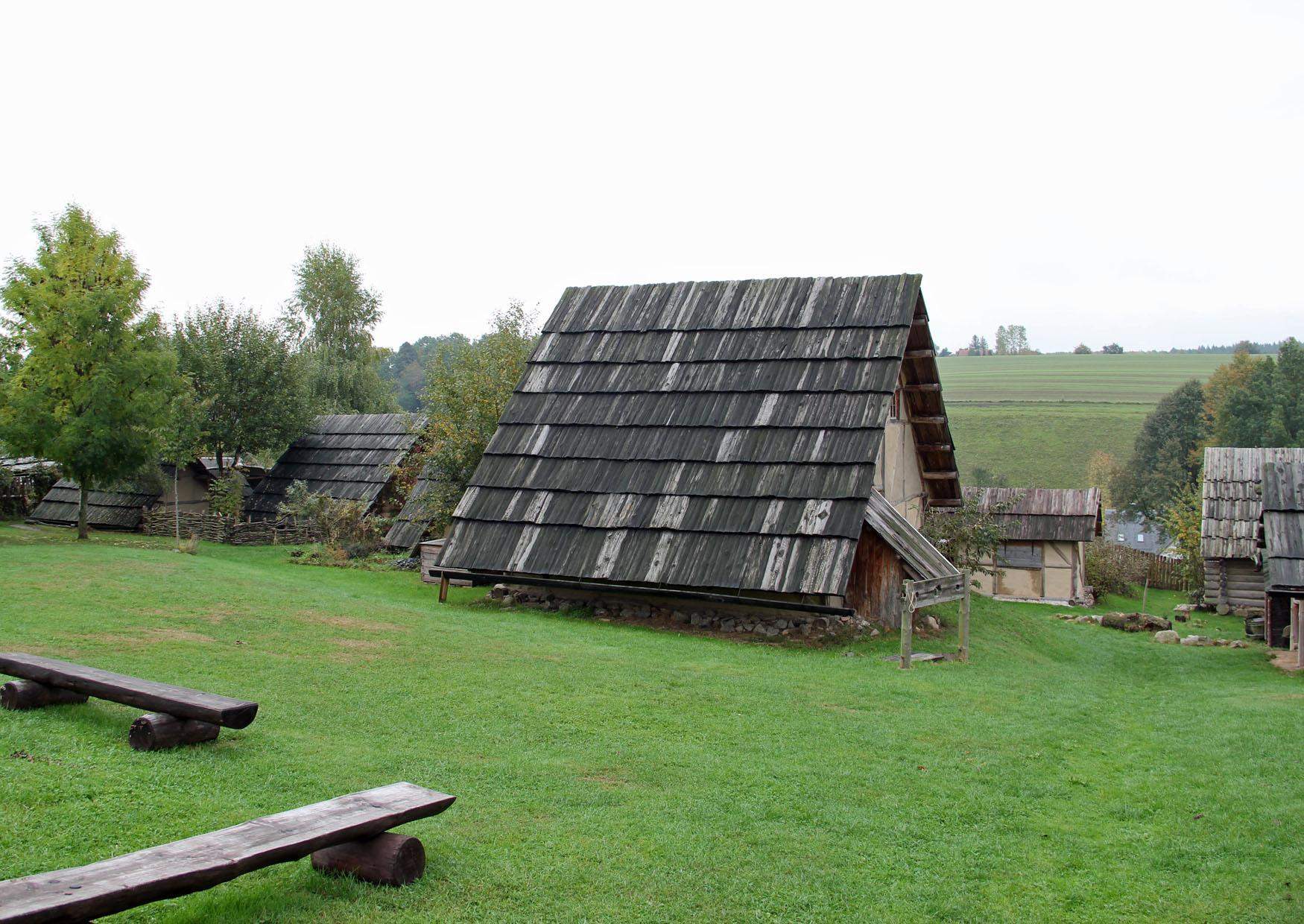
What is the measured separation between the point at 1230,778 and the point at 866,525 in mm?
8975

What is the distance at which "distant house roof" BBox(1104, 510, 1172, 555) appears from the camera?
2549 inches

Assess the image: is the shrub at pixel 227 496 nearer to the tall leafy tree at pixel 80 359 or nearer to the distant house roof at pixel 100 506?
the distant house roof at pixel 100 506

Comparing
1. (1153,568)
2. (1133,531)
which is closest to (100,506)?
(1153,568)

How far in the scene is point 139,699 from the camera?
7867 millimetres

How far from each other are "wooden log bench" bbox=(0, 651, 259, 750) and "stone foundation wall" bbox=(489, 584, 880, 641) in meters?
11.3

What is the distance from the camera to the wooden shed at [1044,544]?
36.6 meters

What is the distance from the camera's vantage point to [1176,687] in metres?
16.8

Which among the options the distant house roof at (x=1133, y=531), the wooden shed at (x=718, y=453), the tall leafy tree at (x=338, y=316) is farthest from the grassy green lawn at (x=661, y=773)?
the distant house roof at (x=1133, y=531)

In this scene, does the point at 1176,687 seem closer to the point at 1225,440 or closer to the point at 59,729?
the point at 59,729

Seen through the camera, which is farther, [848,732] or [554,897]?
[848,732]

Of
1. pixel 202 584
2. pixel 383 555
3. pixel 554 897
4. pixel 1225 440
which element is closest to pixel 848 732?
pixel 554 897

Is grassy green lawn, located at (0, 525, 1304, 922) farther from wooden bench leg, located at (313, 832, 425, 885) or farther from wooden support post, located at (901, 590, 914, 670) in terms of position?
wooden support post, located at (901, 590, 914, 670)

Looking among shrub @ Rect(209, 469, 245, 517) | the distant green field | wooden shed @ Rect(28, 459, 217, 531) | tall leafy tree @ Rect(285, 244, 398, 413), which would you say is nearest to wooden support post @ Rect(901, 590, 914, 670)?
shrub @ Rect(209, 469, 245, 517)

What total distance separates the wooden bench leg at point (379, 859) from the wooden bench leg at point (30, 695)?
3.90 meters
